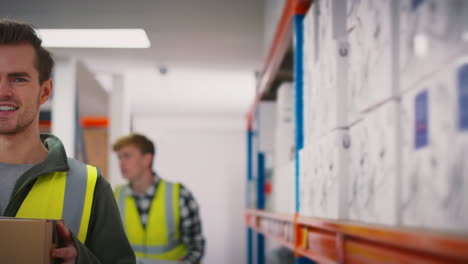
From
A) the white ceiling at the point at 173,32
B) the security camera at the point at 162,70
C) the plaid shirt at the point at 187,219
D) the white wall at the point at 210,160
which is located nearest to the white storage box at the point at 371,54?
the white ceiling at the point at 173,32

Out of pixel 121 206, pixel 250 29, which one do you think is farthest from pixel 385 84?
pixel 250 29

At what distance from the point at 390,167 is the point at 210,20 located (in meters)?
3.37

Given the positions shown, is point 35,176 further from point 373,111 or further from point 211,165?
point 211,165

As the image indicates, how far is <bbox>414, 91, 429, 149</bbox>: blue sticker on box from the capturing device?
100 cm

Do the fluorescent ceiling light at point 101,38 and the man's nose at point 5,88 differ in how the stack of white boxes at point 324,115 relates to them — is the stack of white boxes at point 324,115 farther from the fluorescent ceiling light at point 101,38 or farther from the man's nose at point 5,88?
the fluorescent ceiling light at point 101,38

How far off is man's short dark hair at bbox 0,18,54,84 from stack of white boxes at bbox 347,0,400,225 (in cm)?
106

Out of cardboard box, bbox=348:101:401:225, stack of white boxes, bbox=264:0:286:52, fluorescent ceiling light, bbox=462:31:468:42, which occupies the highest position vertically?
stack of white boxes, bbox=264:0:286:52

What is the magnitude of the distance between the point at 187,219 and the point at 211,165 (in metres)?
6.37

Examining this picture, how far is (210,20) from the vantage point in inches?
171

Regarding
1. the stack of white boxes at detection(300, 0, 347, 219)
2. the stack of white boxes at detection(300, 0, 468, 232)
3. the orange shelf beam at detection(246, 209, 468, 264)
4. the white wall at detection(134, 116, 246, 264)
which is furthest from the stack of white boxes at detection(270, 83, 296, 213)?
the white wall at detection(134, 116, 246, 264)

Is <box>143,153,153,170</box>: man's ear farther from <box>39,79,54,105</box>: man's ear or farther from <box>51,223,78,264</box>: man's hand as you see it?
<box>51,223,78,264</box>: man's hand

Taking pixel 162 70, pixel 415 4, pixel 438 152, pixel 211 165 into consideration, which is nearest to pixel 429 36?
pixel 415 4

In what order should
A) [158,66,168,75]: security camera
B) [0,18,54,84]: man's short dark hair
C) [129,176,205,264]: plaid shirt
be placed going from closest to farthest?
[0,18,54,84]: man's short dark hair, [129,176,205,264]: plaid shirt, [158,66,168,75]: security camera

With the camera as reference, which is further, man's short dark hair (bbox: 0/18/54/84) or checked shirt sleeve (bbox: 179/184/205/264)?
checked shirt sleeve (bbox: 179/184/205/264)
